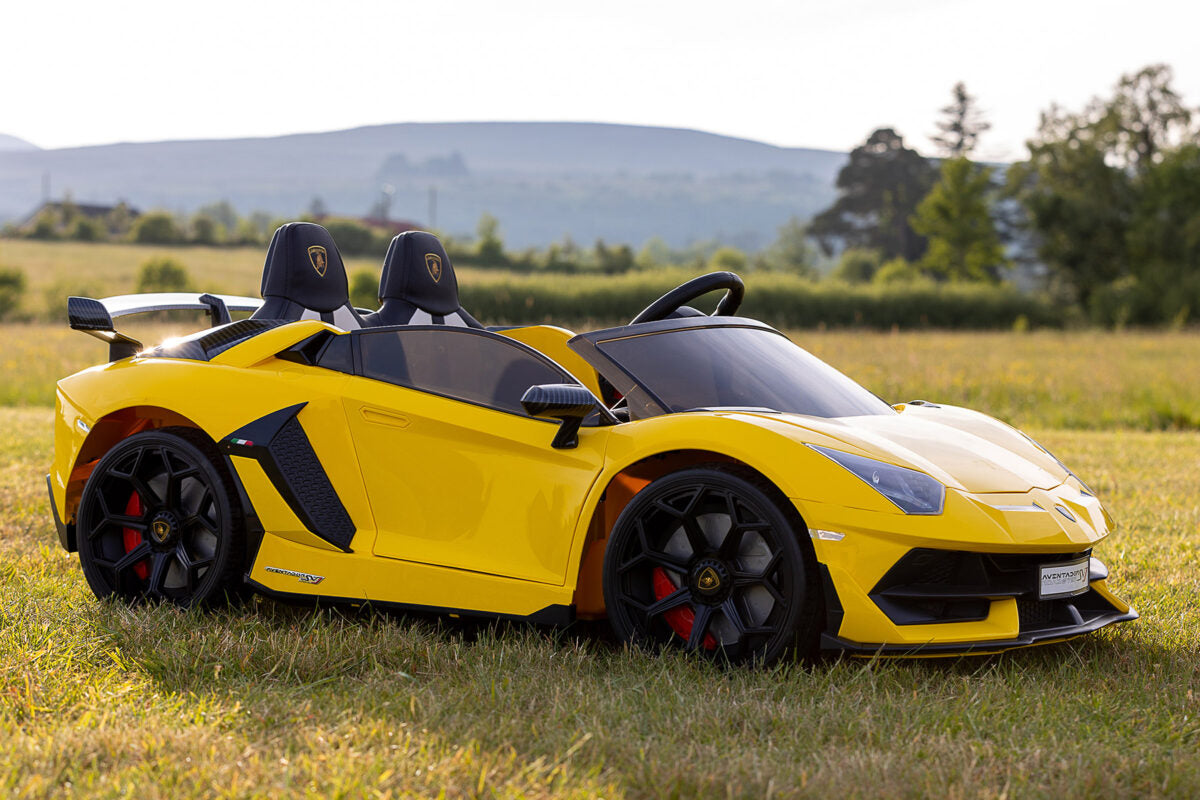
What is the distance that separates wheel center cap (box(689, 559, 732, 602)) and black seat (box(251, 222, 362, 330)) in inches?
98.2

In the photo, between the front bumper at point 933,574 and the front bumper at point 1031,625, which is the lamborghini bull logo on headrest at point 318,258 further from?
the front bumper at point 1031,625

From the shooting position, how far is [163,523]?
4316mm

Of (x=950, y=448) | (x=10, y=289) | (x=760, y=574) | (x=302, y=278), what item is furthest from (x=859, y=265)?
(x=760, y=574)

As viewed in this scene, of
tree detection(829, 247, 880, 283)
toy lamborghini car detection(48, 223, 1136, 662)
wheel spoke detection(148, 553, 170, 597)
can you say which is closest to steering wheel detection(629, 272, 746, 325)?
toy lamborghini car detection(48, 223, 1136, 662)

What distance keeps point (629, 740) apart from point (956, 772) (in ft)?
2.69

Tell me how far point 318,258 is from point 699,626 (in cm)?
294

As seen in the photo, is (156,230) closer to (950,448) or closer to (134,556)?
(134,556)

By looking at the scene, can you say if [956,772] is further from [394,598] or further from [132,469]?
[132,469]

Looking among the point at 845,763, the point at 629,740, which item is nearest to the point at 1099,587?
the point at 845,763

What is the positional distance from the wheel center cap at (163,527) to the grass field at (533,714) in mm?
328

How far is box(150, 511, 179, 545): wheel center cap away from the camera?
4301mm

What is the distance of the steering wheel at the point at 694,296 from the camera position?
180 inches

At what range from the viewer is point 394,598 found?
393 cm

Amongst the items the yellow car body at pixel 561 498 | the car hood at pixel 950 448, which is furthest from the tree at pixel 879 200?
the yellow car body at pixel 561 498
